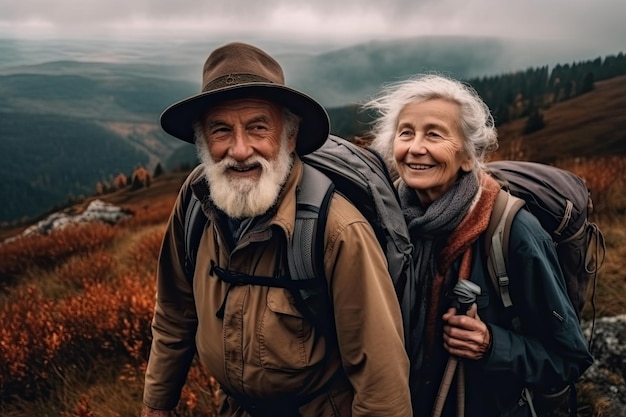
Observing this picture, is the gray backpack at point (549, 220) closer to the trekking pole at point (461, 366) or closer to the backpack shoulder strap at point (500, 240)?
the backpack shoulder strap at point (500, 240)

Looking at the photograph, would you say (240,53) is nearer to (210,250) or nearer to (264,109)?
(264,109)

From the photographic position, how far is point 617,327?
12.3 ft

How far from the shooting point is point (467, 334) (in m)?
2.04

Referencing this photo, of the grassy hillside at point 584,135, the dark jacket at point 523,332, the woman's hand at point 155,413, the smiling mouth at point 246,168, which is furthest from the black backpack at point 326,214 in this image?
the grassy hillside at point 584,135

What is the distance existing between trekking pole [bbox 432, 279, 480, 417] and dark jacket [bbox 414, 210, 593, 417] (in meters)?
0.08

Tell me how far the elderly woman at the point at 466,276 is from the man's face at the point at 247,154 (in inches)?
23.6

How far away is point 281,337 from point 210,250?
0.55 m

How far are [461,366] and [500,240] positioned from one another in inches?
24.7

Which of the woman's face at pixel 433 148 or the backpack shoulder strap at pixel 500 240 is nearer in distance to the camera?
the backpack shoulder strap at pixel 500 240

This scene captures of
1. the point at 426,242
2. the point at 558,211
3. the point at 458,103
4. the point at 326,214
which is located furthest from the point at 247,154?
the point at 558,211

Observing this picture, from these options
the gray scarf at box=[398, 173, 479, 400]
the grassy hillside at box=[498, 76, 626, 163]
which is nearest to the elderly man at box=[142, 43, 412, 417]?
the gray scarf at box=[398, 173, 479, 400]

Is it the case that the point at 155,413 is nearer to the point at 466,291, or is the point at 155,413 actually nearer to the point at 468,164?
the point at 466,291

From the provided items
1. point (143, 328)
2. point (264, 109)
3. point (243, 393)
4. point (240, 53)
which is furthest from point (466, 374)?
point (143, 328)

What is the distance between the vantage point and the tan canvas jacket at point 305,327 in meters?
1.84
